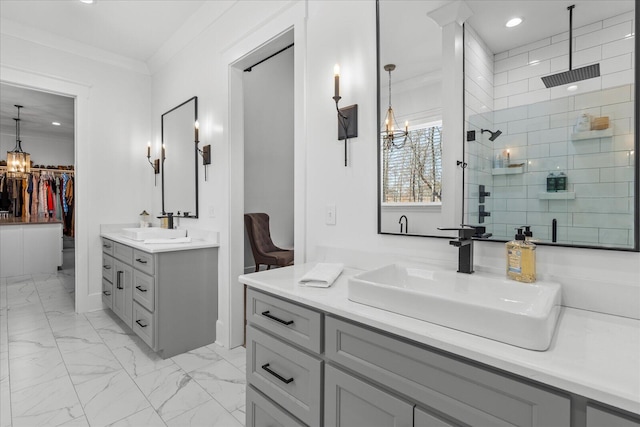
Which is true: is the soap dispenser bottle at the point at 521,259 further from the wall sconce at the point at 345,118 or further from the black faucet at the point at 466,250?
the wall sconce at the point at 345,118

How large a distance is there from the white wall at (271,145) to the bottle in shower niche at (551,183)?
2921mm

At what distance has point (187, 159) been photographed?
3221 millimetres

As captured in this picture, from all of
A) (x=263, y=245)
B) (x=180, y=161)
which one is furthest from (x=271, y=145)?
(x=263, y=245)

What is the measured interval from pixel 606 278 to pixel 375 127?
1086 millimetres

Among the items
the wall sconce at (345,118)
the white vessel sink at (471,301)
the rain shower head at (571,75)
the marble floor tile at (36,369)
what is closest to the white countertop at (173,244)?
the marble floor tile at (36,369)

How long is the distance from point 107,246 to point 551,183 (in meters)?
3.87

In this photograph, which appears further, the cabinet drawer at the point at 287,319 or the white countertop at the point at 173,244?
the white countertop at the point at 173,244

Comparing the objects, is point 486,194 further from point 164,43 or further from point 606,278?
point 164,43

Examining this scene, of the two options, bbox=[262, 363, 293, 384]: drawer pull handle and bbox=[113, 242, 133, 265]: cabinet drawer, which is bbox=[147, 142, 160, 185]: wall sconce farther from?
bbox=[262, 363, 293, 384]: drawer pull handle

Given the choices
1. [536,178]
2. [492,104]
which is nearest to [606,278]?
[536,178]

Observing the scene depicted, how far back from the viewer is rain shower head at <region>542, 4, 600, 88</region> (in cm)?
107

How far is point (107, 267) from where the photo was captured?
3484mm

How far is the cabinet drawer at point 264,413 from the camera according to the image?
1.27 metres

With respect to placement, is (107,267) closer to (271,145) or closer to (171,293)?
(171,293)
